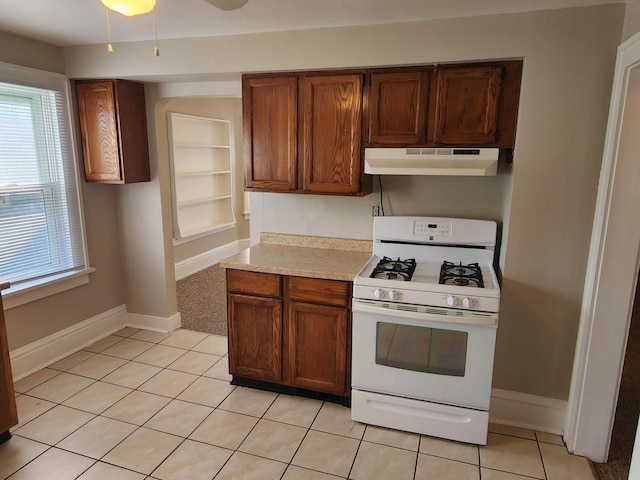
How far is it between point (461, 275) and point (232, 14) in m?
1.93

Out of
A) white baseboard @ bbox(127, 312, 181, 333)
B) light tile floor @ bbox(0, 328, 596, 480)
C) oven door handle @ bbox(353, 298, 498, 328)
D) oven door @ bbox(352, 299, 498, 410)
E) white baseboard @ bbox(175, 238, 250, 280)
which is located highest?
oven door handle @ bbox(353, 298, 498, 328)

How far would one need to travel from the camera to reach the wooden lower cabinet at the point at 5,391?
224 centimetres

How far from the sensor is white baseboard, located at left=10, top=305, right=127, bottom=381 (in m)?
2.97

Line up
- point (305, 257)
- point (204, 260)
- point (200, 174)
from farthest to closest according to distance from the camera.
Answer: point (204, 260), point (200, 174), point (305, 257)

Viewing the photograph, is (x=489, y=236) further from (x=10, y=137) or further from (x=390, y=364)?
(x=10, y=137)

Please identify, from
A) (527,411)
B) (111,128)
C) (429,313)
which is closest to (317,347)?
(429,313)

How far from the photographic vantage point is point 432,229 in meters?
2.72

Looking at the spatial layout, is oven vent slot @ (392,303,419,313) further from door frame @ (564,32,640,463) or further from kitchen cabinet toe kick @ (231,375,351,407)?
door frame @ (564,32,640,463)

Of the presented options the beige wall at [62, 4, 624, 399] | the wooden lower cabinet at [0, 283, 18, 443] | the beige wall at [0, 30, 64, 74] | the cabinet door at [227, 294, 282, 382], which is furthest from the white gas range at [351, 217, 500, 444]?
the beige wall at [0, 30, 64, 74]

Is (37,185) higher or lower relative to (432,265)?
higher

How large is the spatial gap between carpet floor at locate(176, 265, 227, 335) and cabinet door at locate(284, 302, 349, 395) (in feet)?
4.04

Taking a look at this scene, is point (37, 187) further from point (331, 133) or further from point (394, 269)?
point (394, 269)

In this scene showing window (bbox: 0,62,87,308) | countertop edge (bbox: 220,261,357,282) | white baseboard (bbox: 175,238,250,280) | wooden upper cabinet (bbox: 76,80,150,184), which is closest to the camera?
countertop edge (bbox: 220,261,357,282)

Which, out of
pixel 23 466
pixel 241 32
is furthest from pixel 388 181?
pixel 23 466
